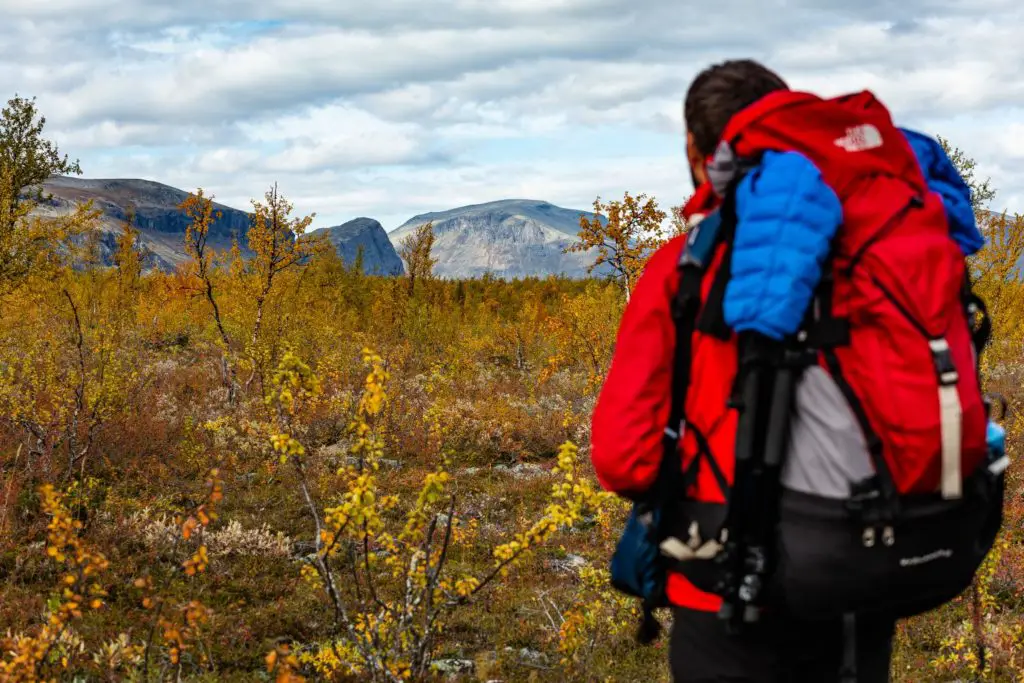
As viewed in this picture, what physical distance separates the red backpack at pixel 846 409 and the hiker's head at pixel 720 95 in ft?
0.63

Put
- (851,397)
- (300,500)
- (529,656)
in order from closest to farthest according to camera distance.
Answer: (851,397)
(529,656)
(300,500)

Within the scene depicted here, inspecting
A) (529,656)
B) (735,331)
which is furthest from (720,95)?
(529,656)

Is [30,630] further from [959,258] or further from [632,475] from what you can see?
[959,258]

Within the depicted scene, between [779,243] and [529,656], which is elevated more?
[779,243]

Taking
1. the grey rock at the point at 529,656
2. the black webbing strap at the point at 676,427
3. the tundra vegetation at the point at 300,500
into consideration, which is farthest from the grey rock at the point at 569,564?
the black webbing strap at the point at 676,427

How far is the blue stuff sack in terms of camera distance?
1792 mm

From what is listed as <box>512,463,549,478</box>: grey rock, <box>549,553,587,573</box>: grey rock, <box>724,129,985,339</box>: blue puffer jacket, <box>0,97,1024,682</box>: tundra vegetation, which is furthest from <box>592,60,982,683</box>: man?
<box>512,463,549,478</box>: grey rock

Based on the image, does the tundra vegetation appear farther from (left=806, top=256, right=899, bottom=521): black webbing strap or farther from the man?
(left=806, top=256, right=899, bottom=521): black webbing strap

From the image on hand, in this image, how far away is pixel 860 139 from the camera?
163 cm

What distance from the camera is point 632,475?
1.73 meters

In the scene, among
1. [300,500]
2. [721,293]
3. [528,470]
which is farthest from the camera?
[528,470]

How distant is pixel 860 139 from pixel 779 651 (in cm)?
110

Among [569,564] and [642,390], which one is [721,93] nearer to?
[642,390]

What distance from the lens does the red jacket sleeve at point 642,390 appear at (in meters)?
1.71
